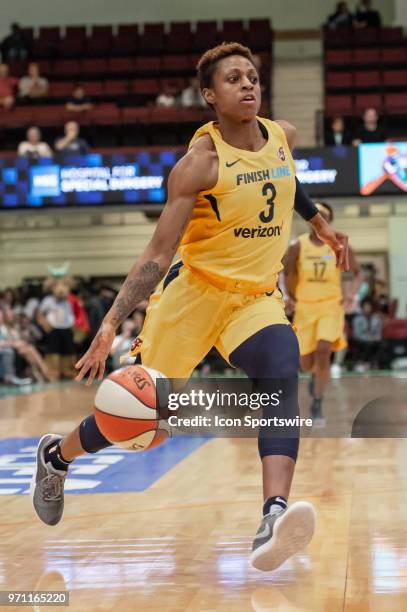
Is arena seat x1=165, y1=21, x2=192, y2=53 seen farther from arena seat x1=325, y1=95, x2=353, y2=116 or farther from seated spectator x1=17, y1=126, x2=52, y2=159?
seated spectator x1=17, y1=126, x2=52, y2=159

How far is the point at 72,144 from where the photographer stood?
53.9ft

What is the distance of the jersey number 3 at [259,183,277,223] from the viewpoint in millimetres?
3834

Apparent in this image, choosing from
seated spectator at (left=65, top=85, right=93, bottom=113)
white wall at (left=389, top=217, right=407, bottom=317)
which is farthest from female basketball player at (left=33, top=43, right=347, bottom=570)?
seated spectator at (left=65, top=85, right=93, bottom=113)

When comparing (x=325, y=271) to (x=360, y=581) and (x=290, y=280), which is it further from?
(x=360, y=581)

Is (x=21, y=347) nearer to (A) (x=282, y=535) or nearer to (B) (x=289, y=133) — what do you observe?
(B) (x=289, y=133)

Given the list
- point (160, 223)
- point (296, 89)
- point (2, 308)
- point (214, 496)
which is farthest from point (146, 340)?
point (296, 89)

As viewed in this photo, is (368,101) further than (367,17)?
No

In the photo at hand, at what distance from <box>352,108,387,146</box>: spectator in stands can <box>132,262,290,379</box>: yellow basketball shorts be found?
1230 cm

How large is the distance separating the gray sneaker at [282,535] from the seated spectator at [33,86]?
1700 centimetres

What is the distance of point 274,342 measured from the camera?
3730 millimetres

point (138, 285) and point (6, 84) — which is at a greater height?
point (6, 84)

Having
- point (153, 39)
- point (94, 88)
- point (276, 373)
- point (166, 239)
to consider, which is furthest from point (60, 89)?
point (276, 373)

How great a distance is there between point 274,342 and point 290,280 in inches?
188

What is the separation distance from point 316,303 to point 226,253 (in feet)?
15.4
